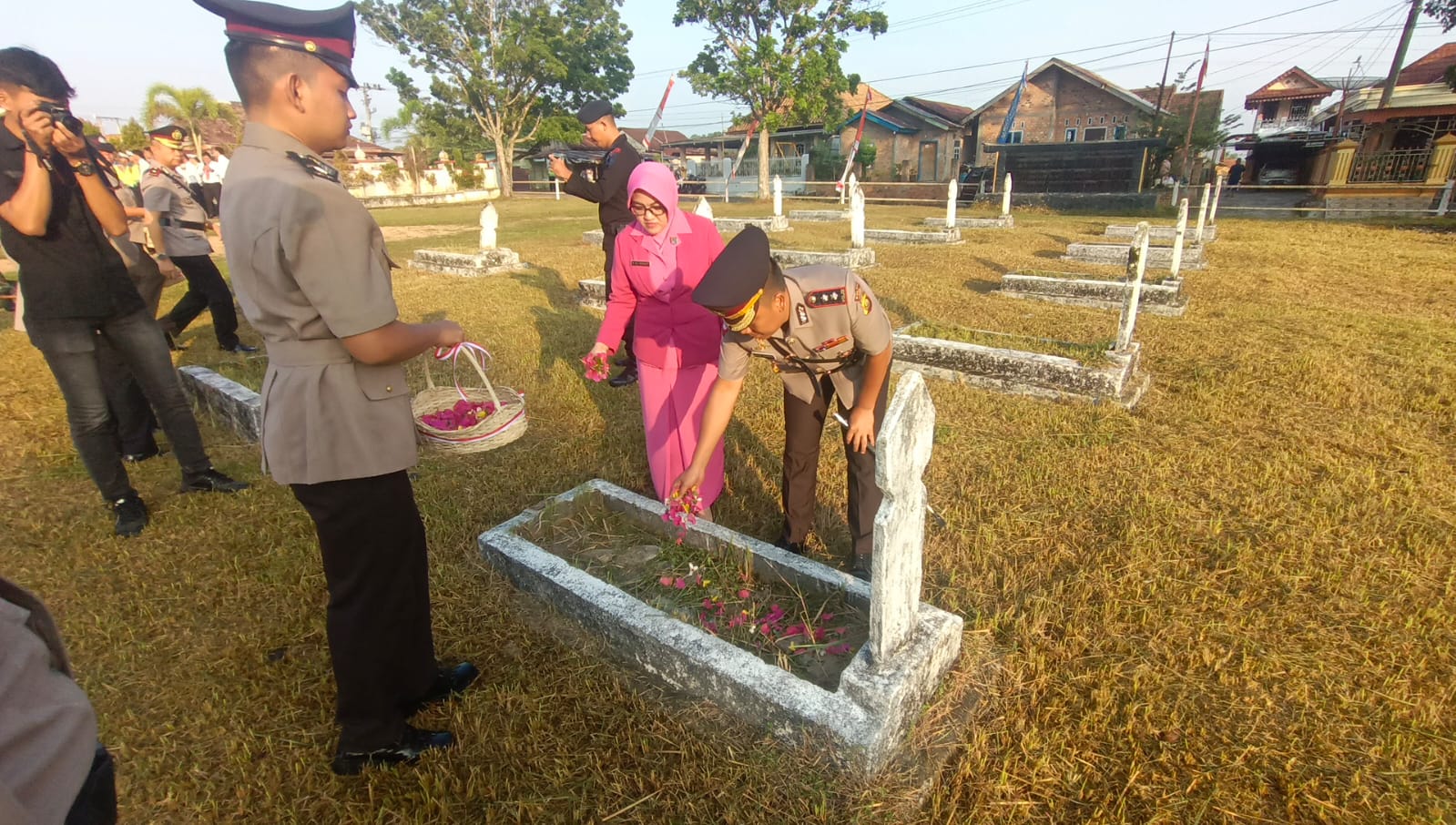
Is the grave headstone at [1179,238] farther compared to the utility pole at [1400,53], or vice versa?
the utility pole at [1400,53]

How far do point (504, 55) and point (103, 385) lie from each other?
118 ft

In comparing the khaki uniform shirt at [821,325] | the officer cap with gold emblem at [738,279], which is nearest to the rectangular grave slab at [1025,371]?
the khaki uniform shirt at [821,325]

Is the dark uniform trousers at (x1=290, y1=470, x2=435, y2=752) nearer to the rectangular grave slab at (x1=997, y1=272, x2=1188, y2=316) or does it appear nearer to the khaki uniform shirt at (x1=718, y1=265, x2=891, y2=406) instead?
the khaki uniform shirt at (x1=718, y1=265, x2=891, y2=406)

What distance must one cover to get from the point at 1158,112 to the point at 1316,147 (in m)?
5.27

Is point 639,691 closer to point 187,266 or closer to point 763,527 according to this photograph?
point 763,527

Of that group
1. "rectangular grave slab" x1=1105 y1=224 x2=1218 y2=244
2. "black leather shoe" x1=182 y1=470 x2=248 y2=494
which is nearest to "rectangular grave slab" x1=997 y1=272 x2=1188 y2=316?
"rectangular grave slab" x1=1105 y1=224 x2=1218 y2=244

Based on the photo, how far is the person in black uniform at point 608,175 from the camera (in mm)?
5097

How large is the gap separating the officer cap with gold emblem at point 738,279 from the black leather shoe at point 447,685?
1.63m

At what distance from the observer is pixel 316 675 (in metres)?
2.61

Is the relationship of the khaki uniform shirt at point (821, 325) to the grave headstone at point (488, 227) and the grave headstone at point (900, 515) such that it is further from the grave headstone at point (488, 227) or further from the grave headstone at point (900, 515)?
the grave headstone at point (488, 227)

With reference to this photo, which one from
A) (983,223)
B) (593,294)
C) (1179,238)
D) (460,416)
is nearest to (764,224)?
(983,223)

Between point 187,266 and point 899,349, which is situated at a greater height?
point 187,266

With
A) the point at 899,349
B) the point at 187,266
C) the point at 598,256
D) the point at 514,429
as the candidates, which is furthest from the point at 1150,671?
the point at 598,256

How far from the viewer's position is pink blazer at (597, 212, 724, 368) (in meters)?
3.20
